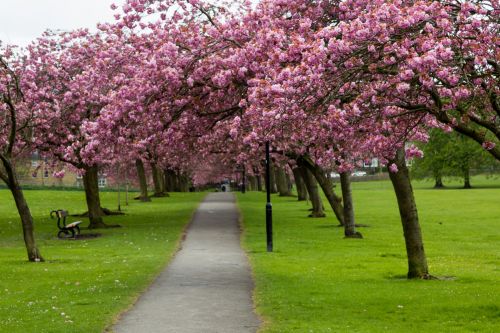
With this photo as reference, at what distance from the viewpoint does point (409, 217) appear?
58.7 ft

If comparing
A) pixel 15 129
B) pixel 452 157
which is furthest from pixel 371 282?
pixel 452 157

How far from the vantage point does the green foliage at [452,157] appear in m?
91.9

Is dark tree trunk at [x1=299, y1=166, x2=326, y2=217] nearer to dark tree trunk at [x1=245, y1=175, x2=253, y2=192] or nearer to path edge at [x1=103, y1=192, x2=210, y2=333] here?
path edge at [x1=103, y1=192, x2=210, y2=333]

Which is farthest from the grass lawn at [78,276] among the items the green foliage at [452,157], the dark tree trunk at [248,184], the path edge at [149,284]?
the dark tree trunk at [248,184]

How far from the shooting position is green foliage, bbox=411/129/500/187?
91.9m

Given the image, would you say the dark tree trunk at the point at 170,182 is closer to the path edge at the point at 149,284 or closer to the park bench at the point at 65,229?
the park bench at the point at 65,229

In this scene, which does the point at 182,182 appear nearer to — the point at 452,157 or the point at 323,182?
the point at 452,157

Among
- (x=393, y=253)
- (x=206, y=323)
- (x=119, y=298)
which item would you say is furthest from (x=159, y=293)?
(x=393, y=253)

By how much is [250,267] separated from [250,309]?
22.2 feet

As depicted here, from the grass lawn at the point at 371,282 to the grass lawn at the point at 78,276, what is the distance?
2.84 m

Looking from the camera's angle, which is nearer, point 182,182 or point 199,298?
point 199,298

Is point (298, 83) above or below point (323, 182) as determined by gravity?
above

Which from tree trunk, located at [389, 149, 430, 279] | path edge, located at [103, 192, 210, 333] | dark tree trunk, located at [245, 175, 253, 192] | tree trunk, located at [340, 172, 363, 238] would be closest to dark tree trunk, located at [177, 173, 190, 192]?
dark tree trunk, located at [245, 175, 253, 192]

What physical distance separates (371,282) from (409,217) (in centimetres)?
180
